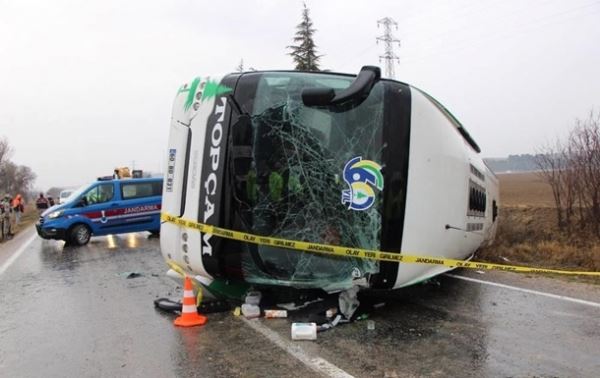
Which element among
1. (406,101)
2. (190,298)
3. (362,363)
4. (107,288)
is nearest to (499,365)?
(362,363)

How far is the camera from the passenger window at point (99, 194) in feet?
42.0

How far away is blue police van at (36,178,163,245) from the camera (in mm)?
12281

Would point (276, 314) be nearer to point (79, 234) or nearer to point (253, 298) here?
point (253, 298)

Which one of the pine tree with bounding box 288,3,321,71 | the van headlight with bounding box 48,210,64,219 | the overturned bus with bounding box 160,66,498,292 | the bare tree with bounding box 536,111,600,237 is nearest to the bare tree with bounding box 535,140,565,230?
the bare tree with bounding box 536,111,600,237

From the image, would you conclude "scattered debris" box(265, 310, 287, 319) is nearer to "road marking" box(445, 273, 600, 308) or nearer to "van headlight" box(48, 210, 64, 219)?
"road marking" box(445, 273, 600, 308)

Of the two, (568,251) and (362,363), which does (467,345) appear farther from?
(568,251)

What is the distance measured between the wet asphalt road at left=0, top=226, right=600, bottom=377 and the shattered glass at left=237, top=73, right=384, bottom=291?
56 cm

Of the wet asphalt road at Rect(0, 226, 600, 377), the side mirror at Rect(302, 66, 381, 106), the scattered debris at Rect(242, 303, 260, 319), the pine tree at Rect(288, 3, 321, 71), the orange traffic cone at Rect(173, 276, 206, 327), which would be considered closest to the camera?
the wet asphalt road at Rect(0, 226, 600, 377)

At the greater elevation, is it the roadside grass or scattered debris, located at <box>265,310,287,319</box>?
the roadside grass

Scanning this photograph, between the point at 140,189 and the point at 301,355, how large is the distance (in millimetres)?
10533

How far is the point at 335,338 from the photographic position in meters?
4.28

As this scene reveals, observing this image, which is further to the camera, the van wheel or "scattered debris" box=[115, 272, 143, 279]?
the van wheel

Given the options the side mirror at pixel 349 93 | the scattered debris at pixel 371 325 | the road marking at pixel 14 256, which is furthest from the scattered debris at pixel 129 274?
the side mirror at pixel 349 93

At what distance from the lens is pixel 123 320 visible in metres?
5.16
